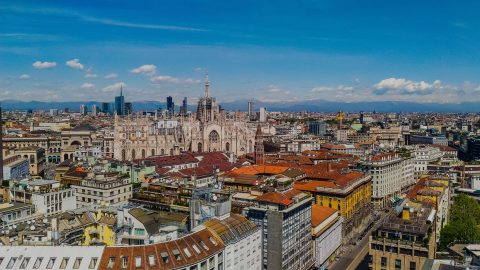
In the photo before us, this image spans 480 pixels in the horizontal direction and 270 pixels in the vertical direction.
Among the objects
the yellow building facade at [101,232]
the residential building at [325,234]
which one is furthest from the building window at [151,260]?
the residential building at [325,234]

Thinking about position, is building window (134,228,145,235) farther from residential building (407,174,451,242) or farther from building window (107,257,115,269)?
residential building (407,174,451,242)

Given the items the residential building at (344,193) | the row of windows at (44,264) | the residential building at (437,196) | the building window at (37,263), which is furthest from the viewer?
the residential building at (344,193)

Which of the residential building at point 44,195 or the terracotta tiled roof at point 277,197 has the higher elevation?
the terracotta tiled roof at point 277,197

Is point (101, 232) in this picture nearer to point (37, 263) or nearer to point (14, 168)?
point (37, 263)

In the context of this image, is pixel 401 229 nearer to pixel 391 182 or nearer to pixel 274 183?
pixel 274 183

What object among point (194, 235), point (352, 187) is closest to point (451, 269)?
point (194, 235)

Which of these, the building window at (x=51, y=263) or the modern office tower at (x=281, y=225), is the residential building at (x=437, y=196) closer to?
the modern office tower at (x=281, y=225)

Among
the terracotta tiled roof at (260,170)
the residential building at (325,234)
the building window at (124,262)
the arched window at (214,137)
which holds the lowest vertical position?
the residential building at (325,234)

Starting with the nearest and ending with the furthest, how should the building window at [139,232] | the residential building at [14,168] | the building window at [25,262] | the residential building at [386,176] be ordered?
the building window at [25,262] < the building window at [139,232] < the residential building at [14,168] < the residential building at [386,176]

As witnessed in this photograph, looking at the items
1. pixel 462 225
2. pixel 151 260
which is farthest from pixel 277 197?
pixel 462 225
